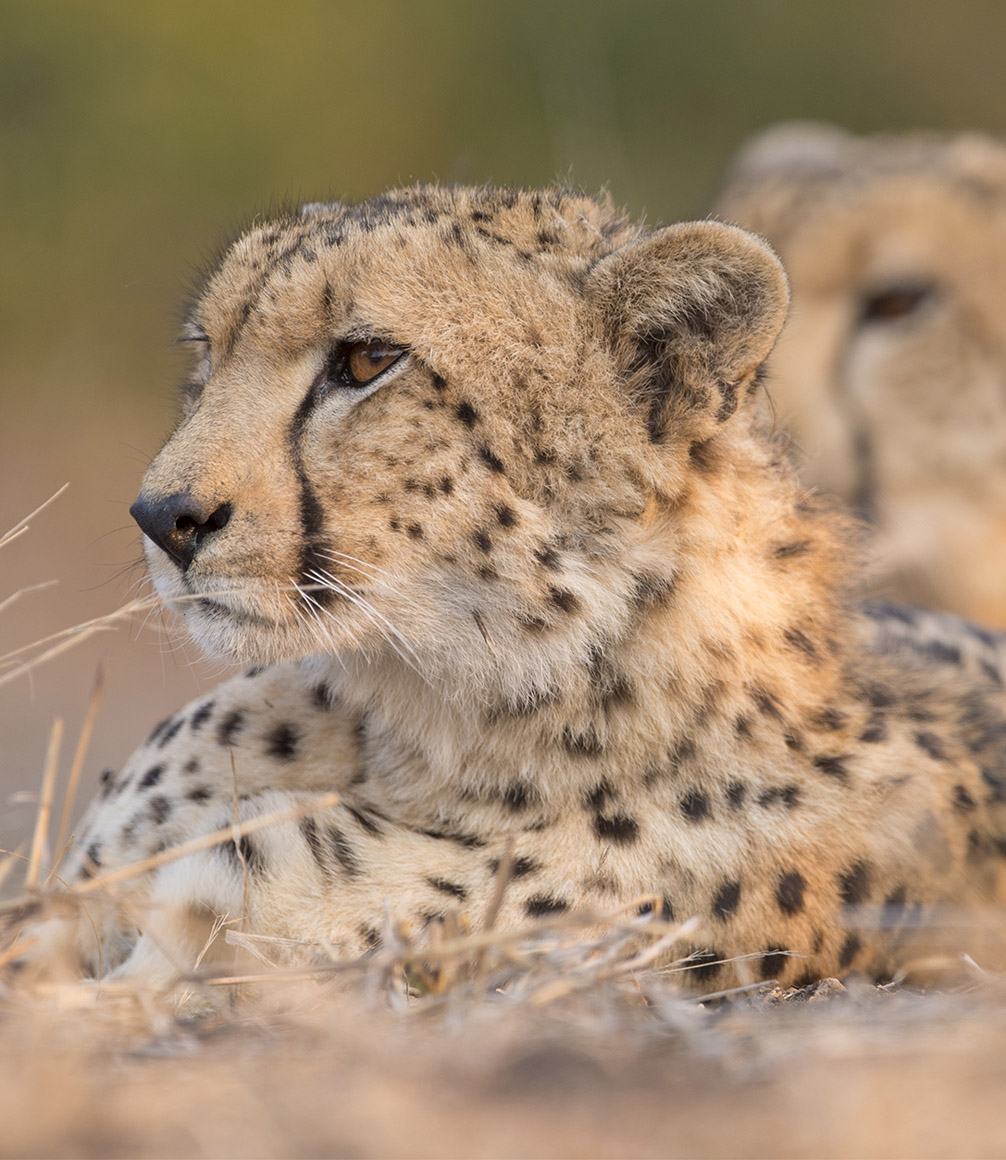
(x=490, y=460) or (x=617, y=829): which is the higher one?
(x=490, y=460)

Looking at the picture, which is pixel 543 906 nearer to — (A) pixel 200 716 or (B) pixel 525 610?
(B) pixel 525 610

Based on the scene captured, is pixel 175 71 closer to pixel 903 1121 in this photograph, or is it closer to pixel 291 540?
pixel 291 540

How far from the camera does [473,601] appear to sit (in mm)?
2072

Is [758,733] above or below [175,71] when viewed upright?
below

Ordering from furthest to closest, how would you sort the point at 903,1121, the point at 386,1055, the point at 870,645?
the point at 870,645
the point at 386,1055
the point at 903,1121

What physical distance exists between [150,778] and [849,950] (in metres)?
1.06

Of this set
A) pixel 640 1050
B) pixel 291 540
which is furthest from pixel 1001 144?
pixel 640 1050

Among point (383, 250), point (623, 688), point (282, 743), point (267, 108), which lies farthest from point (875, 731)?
point (267, 108)

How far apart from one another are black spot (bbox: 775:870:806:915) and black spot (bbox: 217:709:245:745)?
32.6 inches

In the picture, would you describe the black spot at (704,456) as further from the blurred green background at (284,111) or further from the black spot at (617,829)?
the blurred green background at (284,111)

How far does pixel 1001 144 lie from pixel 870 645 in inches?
116

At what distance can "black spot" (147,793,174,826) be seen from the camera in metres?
2.27

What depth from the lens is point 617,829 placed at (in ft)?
6.79

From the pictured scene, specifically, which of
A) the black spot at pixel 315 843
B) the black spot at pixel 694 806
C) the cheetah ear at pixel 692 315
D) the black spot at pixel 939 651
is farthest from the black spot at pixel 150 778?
the black spot at pixel 939 651
